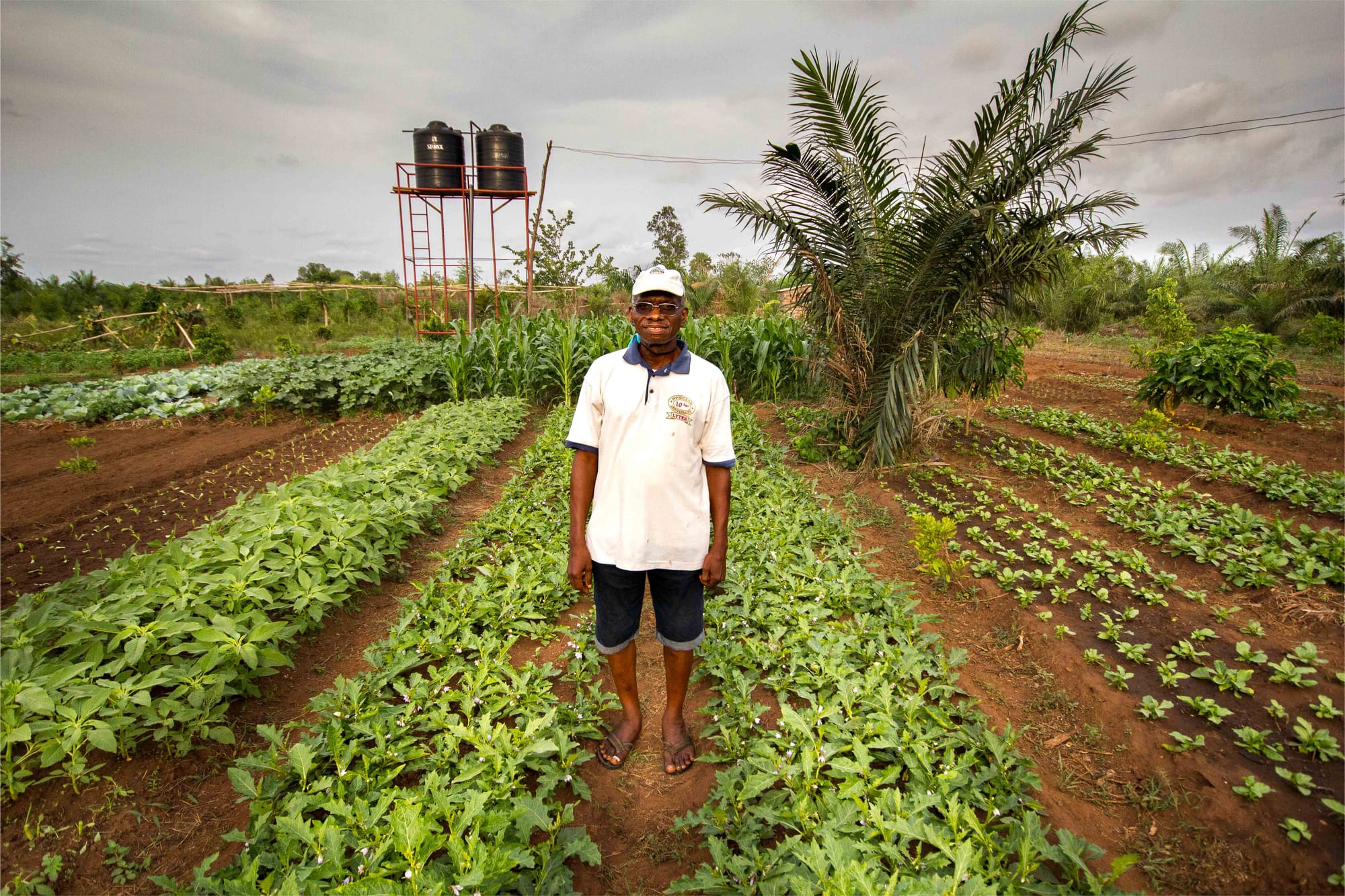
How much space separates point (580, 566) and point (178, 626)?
167 centimetres

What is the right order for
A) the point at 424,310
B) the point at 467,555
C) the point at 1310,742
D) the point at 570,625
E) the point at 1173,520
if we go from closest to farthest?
the point at 1310,742 < the point at 570,625 < the point at 467,555 < the point at 1173,520 < the point at 424,310

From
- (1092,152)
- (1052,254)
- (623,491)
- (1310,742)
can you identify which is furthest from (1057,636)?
(1092,152)

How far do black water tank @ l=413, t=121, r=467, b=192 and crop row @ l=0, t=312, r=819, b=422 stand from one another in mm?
4442

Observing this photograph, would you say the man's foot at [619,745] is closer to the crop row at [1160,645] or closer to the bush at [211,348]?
the crop row at [1160,645]

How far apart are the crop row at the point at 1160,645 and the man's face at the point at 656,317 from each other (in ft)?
7.50

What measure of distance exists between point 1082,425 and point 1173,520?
331cm

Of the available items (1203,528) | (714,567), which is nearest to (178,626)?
(714,567)

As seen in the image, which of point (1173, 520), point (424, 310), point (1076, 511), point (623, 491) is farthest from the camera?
point (424, 310)

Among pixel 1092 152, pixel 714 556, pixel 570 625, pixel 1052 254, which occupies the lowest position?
pixel 570 625

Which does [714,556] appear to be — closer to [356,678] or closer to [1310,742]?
[356,678]

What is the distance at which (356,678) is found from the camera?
2621mm

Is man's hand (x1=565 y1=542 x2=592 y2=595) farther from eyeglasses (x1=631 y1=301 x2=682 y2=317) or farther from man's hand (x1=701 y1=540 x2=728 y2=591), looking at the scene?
eyeglasses (x1=631 y1=301 x2=682 y2=317)

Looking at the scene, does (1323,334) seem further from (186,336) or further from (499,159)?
(186,336)

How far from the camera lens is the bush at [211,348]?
44.2ft
